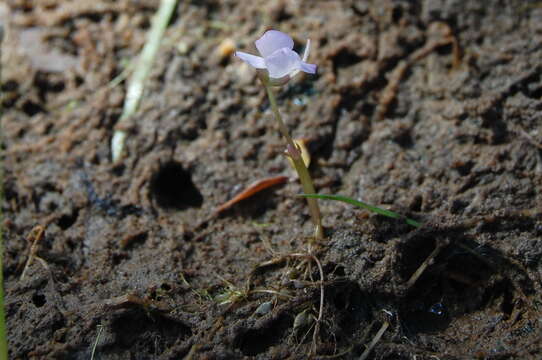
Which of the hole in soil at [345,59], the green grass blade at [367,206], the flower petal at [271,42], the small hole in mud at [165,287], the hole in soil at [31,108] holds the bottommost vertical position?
the small hole in mud at [165,287]

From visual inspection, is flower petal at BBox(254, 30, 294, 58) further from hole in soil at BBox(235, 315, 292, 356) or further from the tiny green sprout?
hole in soil at BBox(235, 315, 292, 356)

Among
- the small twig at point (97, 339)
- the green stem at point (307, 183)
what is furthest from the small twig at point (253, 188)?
the small twig at point (97, 339)

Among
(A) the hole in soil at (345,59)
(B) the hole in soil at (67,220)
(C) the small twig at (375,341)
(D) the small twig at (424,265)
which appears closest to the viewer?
(C) the small twig at (375,341)

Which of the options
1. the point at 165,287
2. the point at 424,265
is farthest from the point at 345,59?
the point at 165,287

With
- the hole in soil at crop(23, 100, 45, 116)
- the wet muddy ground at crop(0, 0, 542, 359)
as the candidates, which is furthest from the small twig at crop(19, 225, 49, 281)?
the hole in soil at crop(23, 100, 45, 116)

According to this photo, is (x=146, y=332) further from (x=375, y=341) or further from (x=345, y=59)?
(x=345, y=59)

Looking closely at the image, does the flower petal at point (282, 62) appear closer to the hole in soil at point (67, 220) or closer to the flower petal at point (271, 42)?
the flower petal at point (271, 42)
